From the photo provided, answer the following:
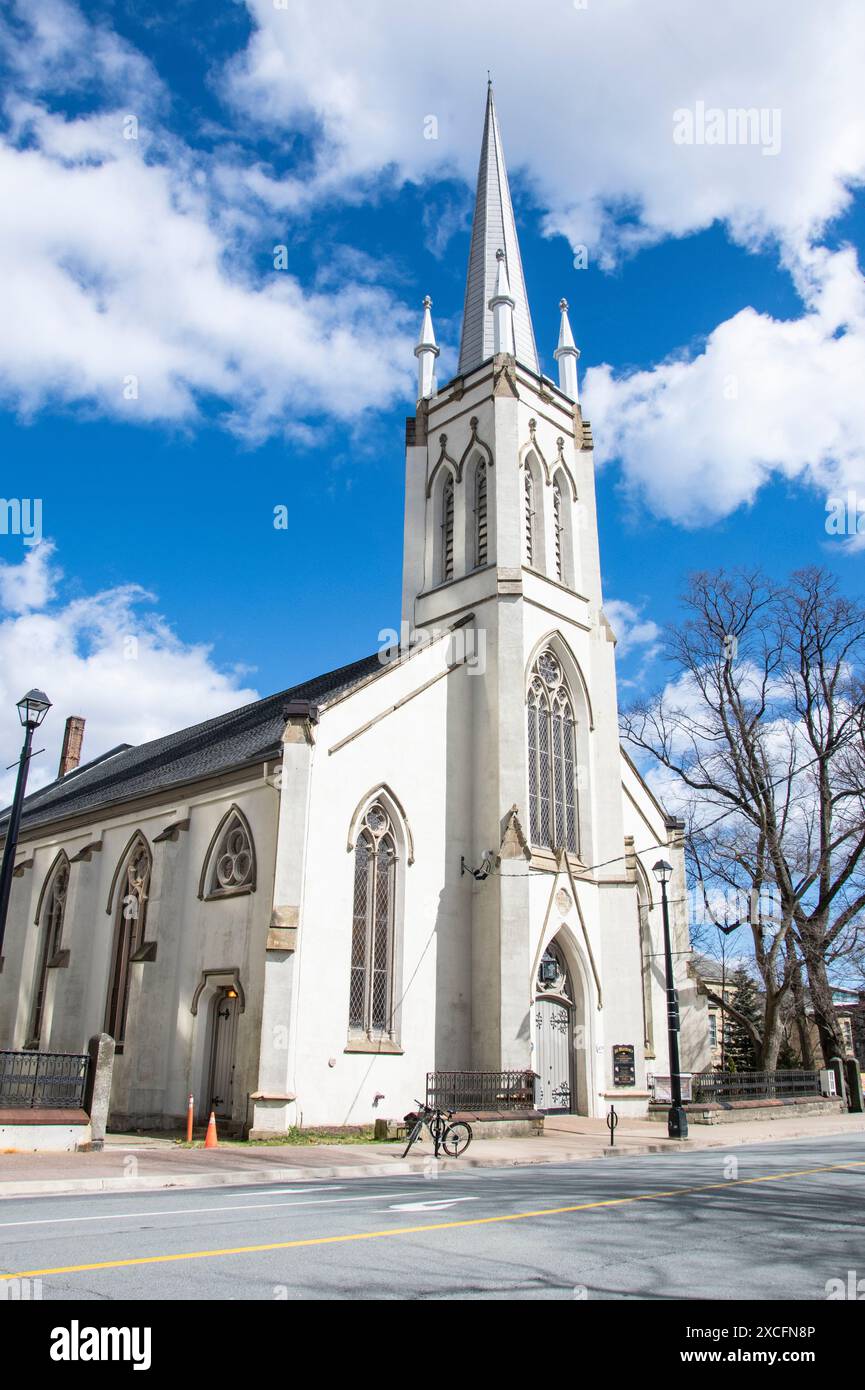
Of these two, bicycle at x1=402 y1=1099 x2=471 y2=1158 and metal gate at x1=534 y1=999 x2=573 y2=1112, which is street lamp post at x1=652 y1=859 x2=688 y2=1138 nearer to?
metal gate at x1=534 y1=999 x2=573 y2=1112

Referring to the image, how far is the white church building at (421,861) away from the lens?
21.6 m

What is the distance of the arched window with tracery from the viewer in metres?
28.8

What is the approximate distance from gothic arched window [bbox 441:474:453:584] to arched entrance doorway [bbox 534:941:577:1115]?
11002 mm

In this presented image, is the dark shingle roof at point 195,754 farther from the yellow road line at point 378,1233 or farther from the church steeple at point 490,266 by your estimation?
the yellow road line at point 378,1233

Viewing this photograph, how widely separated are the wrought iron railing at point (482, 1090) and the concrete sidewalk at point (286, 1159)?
928mm

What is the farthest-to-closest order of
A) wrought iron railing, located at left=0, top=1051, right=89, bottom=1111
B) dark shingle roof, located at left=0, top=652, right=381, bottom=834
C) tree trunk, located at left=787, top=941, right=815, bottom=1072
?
tree trunk, located at left=787, top=941, right=815, bottom=1072 → dark shingle roof, located at left=0, top=652, right=381, bottom=834 → wrought iron railing, located at left=0, top=1051, right=89, bottom=1111

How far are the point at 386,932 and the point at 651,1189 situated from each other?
1166 centimetres

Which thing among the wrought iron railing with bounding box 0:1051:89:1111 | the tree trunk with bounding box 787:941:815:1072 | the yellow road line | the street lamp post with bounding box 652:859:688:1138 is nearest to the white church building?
the street lamp post with bounding box 652:859:688:1138

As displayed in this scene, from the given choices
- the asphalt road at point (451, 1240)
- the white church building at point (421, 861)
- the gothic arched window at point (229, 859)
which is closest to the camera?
the asphalt road at point (451, 1240)

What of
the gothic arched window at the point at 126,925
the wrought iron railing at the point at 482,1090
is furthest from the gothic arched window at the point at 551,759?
the gothic arched window at the point at 126,925

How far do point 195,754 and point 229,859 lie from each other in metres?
6.34

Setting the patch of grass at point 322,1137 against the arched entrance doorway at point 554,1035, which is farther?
the arched entrance doorway at point 554,1035

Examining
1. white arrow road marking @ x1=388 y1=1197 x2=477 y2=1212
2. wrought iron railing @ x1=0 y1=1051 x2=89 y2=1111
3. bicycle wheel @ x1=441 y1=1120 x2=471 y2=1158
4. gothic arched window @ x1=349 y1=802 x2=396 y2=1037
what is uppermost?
gothic arched window @ x1=349 y1=802 x2=396 y2=1037

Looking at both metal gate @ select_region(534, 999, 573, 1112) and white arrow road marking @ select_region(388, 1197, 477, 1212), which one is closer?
white arrow road marking @ select_region(388, 1197, 477, 1212)
